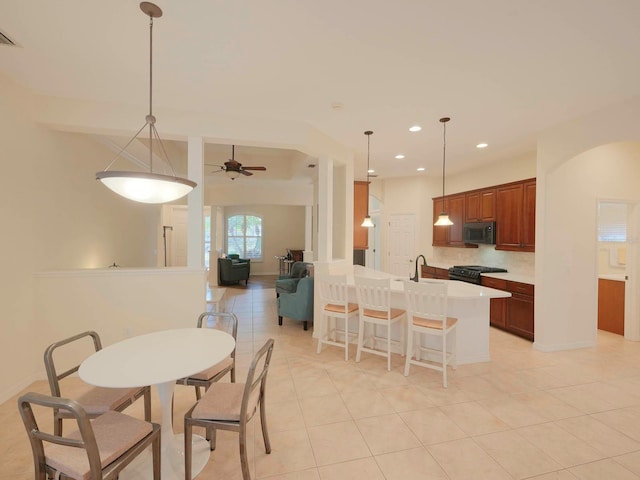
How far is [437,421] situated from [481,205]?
4056 millimetres

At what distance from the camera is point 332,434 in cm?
229

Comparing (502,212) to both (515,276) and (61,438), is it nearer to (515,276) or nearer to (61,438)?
(515,276)

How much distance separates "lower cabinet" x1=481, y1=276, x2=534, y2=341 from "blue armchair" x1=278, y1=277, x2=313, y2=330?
2822mm

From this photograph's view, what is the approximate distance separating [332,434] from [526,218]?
4.10 metres

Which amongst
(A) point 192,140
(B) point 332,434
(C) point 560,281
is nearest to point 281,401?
(B) point 332,434

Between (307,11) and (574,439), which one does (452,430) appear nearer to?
(574,439)

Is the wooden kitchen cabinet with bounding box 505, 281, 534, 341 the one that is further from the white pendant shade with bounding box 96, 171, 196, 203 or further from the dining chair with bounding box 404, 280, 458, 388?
the white pendant shade with bounding box 96, 171, 196, 203

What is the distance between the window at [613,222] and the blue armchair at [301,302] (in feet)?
15.3

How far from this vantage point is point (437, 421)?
2457 millimetres

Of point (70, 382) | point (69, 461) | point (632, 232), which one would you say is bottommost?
point (70, 382)

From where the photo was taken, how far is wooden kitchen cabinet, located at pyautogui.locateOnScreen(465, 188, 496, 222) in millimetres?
5139

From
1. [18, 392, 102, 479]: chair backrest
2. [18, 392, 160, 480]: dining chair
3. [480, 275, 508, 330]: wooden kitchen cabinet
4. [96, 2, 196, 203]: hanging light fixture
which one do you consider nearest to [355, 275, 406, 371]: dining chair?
[480, 275, 508, 330]: wooden kitchen cabinet

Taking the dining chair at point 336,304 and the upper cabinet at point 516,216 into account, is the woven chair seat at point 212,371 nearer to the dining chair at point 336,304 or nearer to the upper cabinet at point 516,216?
the dining chair at point 336,304

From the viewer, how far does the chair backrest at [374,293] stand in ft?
11.0
